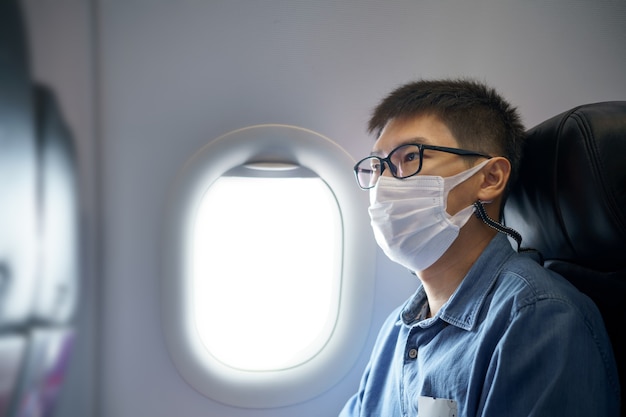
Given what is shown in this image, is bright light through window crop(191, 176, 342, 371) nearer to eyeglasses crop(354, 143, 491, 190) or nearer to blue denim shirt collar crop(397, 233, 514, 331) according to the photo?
eyeglasses crop(354, 143, 491, 190)

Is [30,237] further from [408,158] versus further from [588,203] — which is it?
[588,203]

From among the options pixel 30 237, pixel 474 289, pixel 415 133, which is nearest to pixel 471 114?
pixel 415 133

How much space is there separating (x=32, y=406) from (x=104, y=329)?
45 centimetres

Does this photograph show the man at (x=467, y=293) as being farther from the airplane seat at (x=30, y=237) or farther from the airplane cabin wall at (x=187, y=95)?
the airplane seat at (x=30, y=237)

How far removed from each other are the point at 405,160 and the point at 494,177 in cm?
23

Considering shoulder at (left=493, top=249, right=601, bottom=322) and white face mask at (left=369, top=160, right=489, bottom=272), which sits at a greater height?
white face mask at (left=369, top=160, right=489, bottom=272)

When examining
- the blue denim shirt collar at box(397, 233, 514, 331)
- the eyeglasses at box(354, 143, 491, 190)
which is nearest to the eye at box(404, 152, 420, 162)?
the eyeglasses at box(354, 143, 491, 190)

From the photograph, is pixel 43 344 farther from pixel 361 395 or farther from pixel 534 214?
pixel 534 214

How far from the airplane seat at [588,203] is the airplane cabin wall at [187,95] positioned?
0.65 metres

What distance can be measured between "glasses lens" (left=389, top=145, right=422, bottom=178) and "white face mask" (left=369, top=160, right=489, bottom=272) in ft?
0.07

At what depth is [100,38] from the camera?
153 cm

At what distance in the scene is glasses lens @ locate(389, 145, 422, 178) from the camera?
1.20m

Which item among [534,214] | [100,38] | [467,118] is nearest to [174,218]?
[100,38]

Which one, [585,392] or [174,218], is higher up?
[174,218]
